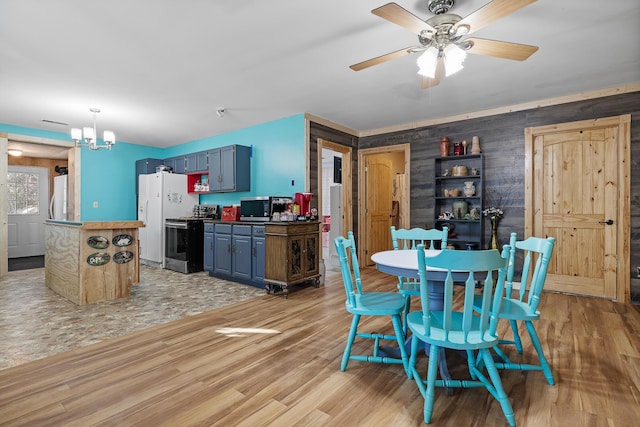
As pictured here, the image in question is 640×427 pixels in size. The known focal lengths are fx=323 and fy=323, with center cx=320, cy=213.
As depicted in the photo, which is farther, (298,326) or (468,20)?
(298,326)

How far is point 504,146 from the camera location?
4.43m

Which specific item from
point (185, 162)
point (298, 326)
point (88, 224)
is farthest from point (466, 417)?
point (185, 162)

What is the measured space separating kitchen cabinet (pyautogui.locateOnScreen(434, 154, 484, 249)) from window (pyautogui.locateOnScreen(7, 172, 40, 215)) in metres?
8.78

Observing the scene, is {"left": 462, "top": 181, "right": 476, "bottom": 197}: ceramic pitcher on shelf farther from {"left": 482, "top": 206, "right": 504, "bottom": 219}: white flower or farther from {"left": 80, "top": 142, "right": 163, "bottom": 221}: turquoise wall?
{"left": 80, "top": 142, "right": 163, "bottom": 221}: turquoise wall

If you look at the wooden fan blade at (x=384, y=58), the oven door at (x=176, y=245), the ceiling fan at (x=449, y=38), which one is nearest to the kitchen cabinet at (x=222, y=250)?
the oven door at (x=176, y=245)

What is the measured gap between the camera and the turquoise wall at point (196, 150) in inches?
192

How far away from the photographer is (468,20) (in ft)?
6.35

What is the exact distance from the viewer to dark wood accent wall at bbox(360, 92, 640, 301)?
3.69 metres

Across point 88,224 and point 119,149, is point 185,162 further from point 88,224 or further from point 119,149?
point 88,224

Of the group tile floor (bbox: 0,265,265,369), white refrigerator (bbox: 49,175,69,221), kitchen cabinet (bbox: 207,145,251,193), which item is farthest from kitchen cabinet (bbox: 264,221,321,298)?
white refrigerator (bbox: 49,175,69,221)

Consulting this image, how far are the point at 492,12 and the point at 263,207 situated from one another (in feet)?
11.2

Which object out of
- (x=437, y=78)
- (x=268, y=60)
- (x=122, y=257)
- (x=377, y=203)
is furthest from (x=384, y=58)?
(x=377, y=203)

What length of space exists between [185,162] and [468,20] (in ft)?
18.4

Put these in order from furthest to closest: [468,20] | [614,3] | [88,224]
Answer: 1. [88,224]
2. [614,3]
3. [468,20]
